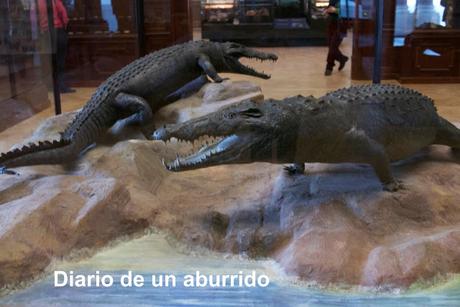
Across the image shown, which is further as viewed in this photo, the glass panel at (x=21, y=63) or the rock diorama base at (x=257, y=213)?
the glass panel at (x=21, y=63)

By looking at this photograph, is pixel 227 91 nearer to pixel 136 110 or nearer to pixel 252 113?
pixel 136 110

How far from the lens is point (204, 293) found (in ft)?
5.21

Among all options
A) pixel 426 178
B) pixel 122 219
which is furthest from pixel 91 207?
pixel 426 178

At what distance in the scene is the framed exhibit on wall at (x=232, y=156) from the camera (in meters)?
1.73

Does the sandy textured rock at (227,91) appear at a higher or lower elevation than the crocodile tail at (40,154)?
higher

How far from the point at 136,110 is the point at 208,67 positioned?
69cm

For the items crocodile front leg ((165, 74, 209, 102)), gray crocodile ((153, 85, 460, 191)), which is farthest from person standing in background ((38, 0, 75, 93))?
gray crocodile ((153, 85, 460, 191))

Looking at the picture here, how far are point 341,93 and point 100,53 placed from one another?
2055 mm

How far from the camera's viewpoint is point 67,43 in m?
3.77

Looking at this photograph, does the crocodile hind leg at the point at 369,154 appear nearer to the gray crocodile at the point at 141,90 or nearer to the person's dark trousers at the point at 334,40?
the person's dark trousers at the point at 334,40

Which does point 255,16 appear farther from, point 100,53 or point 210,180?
point 100,53

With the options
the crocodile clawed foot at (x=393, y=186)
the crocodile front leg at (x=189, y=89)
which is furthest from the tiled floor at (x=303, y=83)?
the crocodile clawed foot at (x=393, y=186)

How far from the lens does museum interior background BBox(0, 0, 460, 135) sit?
351cm

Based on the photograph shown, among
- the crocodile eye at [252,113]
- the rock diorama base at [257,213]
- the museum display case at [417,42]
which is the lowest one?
the rock diorama base at [257,213]
